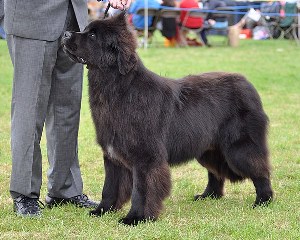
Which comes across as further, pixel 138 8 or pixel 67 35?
pixel 138 8

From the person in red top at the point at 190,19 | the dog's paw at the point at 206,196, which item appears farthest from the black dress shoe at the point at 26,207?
the person in red top at the point at 190,19

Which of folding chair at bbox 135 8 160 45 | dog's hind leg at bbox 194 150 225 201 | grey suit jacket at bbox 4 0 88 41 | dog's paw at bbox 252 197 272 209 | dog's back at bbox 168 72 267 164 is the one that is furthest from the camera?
folding chair at bbox 135 8 160 45

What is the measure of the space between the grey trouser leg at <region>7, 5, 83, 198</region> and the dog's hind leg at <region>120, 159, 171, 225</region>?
2.54 feet

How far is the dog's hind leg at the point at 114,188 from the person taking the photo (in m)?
4.62

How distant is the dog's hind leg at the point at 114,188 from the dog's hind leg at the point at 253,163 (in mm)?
877

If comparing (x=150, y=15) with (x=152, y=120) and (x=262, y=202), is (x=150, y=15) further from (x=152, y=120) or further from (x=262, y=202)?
(x=152, y=120)

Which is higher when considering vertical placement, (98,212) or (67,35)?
(67,35)

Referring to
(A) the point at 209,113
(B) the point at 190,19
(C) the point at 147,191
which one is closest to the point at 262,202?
(A) the point at 209,113

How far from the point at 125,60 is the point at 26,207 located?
1.35 metres

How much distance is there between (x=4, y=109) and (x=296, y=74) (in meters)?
6.61

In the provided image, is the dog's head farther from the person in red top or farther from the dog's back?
the person in red top

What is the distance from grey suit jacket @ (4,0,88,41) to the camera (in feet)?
14.3

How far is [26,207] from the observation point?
14.9ft

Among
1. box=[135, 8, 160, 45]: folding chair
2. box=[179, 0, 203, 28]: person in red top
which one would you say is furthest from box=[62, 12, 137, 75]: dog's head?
box=[179, 0, 203, 28]: person in red top
